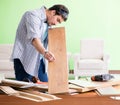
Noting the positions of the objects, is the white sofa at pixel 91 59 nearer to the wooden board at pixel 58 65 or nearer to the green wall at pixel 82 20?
the green wall at pixel 82 20

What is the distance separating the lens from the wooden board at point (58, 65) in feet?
5.70

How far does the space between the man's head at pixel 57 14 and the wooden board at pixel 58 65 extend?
0.46m

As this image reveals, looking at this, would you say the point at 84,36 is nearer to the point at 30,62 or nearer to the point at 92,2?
the point at 92,2

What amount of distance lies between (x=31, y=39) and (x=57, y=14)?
0.87 ft

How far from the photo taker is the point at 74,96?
1.62 m

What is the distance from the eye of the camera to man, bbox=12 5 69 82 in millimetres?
2369

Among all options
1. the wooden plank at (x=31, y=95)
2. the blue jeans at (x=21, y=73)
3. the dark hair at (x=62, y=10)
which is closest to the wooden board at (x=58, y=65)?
the wooden plank at (x=31, y=95)

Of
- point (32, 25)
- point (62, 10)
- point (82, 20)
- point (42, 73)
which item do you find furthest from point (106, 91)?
point (82, 20)

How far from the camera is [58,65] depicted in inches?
69.3

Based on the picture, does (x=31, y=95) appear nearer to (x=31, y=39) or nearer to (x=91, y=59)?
(x=31, y=39)

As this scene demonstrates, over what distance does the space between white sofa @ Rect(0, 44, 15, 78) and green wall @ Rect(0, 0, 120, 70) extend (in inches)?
23.1

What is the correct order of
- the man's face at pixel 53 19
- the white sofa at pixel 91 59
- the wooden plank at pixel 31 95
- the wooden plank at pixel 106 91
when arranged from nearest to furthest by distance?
the wooden plank at pixel 31 95 → the wooden plank at pixel 106 91 → the man's face at pixel 53 19 → the white sofa at pixel 91 59

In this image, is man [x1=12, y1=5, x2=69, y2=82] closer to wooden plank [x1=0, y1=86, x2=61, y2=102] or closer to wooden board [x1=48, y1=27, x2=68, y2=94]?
wooden board [x1=48, y1=27, x2=68, y2=94]

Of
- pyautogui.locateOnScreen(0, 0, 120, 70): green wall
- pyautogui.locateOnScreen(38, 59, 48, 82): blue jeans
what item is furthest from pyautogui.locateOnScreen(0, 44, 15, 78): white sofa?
pyautogui.locateOnScreen(38, 59, 48, 82): blue jeans
